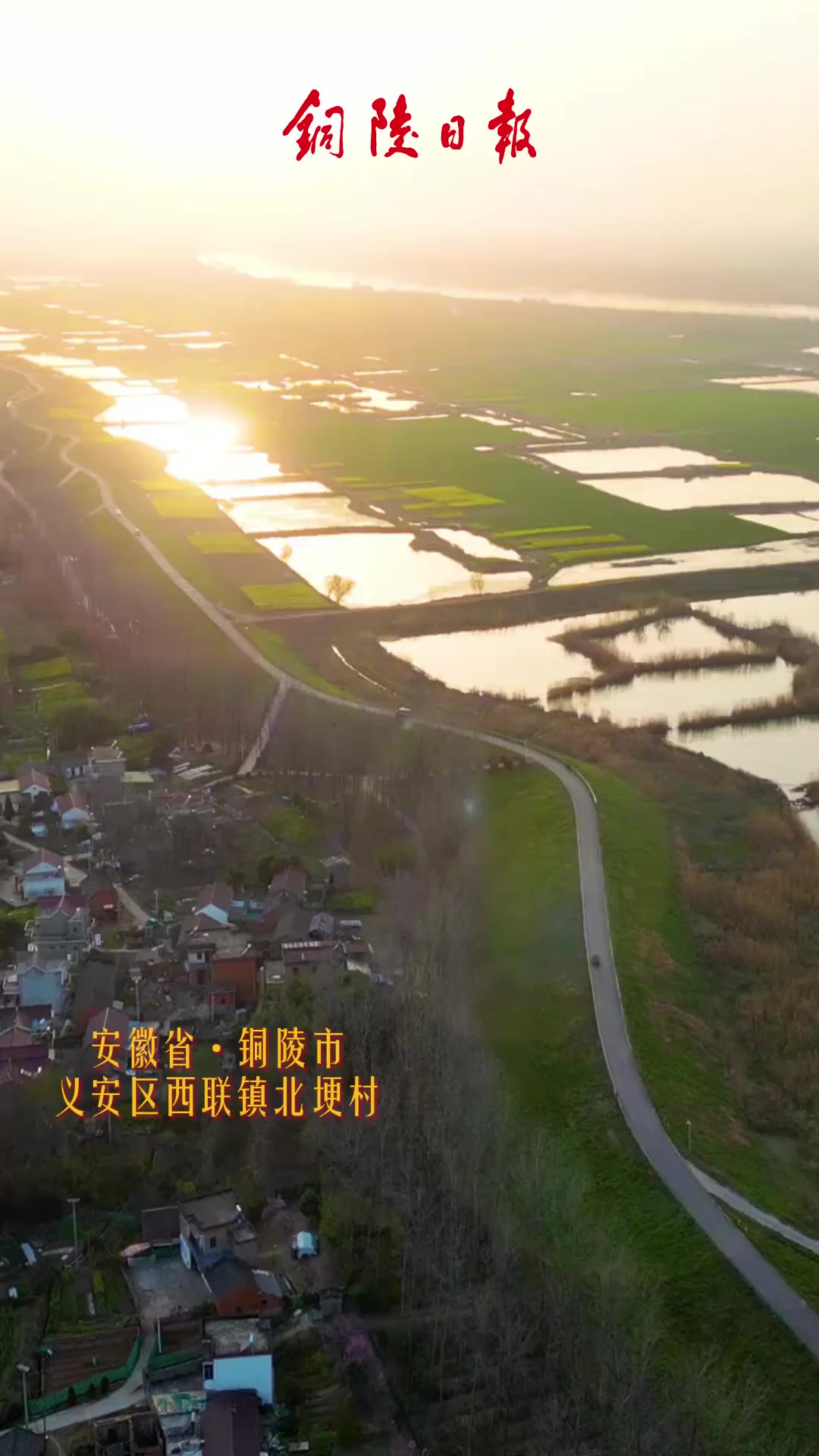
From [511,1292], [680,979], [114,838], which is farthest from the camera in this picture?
[114,838]

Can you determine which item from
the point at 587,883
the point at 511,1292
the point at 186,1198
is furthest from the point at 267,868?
the point at 511,1292

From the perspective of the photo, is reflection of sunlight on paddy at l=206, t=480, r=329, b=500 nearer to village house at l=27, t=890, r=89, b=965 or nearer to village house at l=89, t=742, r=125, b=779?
village house at l=89, t=742, r=125, b=779

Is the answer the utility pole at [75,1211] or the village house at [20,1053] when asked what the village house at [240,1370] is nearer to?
the utility pole at [75,1211]

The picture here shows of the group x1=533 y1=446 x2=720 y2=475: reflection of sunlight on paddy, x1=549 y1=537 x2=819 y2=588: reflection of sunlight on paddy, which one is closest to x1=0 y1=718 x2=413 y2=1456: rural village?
x1=549 y1=537 x2=819 y2=588: reflection of sunlight on paddy

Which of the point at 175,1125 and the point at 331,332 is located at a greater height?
the point at 331,332

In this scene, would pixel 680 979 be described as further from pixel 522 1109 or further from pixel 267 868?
pixel 267 868

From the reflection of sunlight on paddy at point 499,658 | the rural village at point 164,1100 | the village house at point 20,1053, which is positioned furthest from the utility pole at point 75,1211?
the reflection of sunlight on paddy at point 499,658
